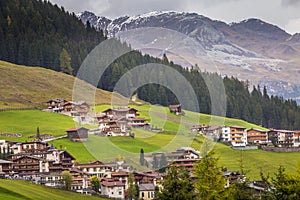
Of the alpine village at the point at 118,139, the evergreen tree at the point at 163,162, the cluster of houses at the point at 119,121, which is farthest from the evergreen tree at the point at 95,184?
the cluster of houses at the point at 119,121

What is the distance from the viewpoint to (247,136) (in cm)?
14038

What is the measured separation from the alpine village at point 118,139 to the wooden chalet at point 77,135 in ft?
0.56

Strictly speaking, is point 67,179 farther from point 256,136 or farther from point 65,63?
point 65,63

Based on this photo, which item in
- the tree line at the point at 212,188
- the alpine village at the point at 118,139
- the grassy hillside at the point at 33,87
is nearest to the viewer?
the tree line at the point at 212,188

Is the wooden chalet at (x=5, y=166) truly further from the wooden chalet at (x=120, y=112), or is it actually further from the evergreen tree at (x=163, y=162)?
the wooden chalet at (x=120, y=112)

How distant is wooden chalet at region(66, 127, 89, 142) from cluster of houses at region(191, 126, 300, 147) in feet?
99.7

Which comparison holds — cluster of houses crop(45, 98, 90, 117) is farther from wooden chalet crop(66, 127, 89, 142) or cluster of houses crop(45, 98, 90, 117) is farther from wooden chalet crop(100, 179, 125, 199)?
wooden chalet crop(100, 179, 125, 199)

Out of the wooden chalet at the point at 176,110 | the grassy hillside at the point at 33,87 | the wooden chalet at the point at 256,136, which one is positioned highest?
the grassy hillside at the point at 33,87

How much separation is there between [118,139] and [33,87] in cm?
4607

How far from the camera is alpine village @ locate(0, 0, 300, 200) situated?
57431 mm

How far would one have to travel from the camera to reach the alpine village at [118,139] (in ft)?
188

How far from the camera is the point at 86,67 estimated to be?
18862cm

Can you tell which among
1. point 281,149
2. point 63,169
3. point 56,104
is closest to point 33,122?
point 56,104

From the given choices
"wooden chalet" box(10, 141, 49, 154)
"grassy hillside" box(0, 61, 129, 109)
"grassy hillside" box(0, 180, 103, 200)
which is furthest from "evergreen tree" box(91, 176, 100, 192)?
"grassy hillside" box(0, 61, 129, 109)
